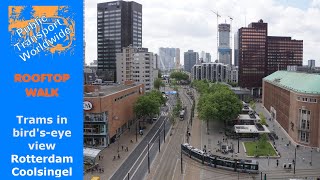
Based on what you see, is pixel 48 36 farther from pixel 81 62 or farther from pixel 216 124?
pixel 216 124

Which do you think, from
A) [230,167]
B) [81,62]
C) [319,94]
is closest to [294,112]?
[319,94]

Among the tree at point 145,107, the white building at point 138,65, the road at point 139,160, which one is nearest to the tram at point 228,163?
the road at point 139,160

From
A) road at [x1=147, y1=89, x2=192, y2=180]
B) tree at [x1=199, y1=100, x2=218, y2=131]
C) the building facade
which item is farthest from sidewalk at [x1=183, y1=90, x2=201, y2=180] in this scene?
the building facade

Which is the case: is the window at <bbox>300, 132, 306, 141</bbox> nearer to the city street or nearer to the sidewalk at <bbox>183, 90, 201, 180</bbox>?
the city street

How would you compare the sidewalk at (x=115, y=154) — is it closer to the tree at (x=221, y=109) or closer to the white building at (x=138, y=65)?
the tree at (x=221, y=109)

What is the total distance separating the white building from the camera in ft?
567

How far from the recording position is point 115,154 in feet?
272

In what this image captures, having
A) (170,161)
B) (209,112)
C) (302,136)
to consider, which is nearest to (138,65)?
(209,112)

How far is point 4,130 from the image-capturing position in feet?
76.3

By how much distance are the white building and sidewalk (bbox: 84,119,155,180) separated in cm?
6565

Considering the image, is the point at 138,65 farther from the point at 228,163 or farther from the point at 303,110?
the point at 228,163

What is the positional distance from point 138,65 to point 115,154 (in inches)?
3696

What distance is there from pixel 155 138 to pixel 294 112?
34614 mm

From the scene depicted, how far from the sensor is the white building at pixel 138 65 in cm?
17288
